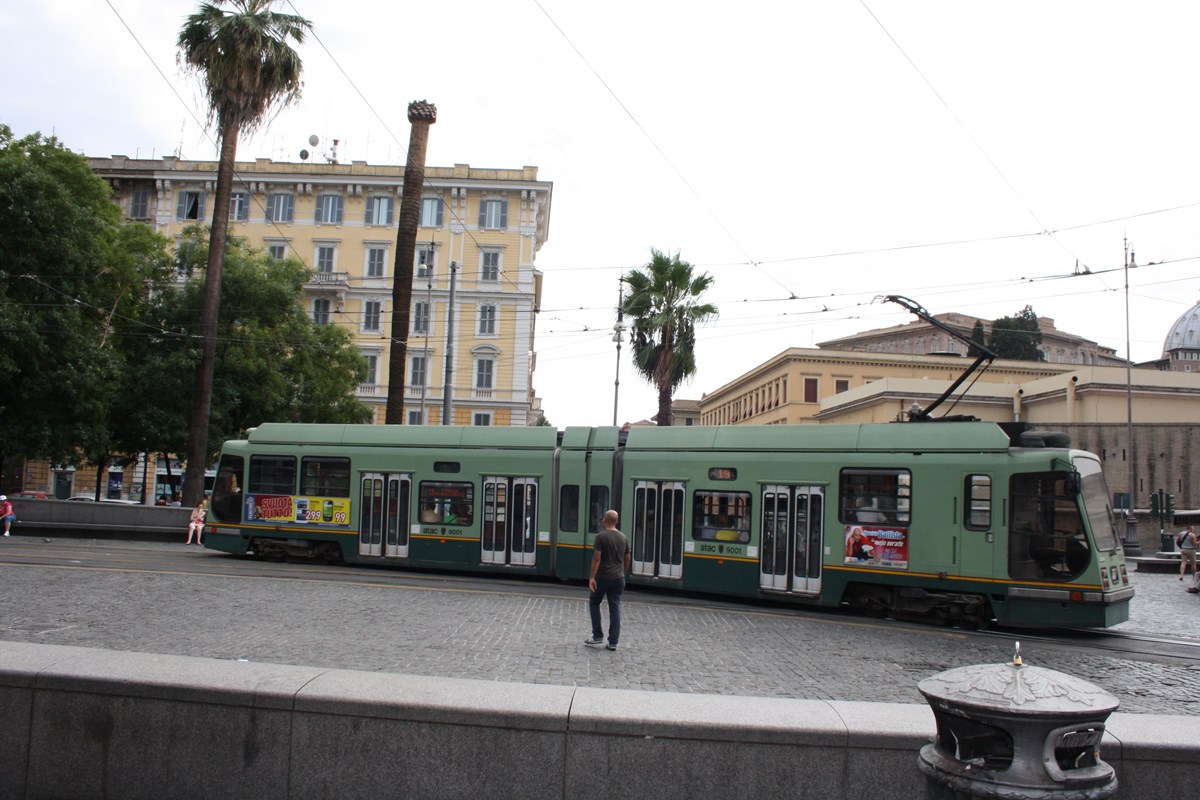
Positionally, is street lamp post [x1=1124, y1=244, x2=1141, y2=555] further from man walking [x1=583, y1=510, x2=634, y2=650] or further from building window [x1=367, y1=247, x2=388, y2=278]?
building window [x1=367, y1=247, x2=388, y2=278]

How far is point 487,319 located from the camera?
58156 mm

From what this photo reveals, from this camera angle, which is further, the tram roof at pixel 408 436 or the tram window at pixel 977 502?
the tram roof at pixel 408 436

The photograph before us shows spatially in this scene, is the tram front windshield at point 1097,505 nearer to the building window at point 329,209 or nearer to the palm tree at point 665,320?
the palm tree at point 665,320

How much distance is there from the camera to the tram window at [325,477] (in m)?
21.4

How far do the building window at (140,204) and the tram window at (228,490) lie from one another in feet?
148

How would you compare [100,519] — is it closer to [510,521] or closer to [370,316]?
[510,521]

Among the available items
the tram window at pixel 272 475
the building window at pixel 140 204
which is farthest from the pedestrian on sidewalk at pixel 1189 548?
the building window at pixel 140 204

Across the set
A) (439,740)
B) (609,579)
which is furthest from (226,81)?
(439,740)

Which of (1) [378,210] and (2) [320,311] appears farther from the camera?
(1) [378,210]

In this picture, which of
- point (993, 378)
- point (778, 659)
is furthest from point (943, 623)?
point (993, 378)

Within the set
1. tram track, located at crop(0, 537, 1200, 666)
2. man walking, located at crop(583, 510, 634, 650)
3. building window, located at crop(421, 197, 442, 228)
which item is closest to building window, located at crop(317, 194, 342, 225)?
building window, located at crop(421, 197, 442, 228)

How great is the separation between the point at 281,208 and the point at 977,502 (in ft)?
176

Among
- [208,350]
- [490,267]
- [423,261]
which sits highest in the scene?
[423,261]

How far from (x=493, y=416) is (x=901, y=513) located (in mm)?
43567
